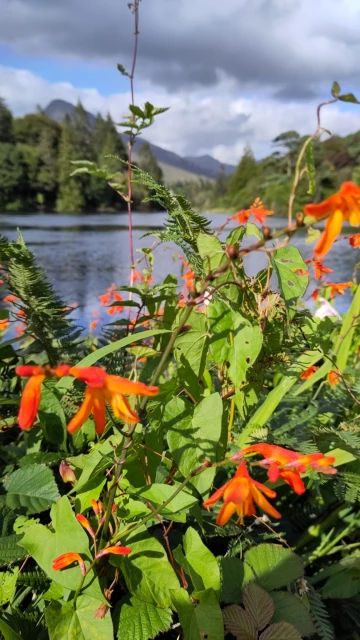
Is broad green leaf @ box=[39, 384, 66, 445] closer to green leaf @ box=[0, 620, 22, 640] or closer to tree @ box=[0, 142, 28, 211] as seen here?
green leaf @ box=[0, 620, 22, 640]

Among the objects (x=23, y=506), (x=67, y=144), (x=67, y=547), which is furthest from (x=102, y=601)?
(x=67, y=144)

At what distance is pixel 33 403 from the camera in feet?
0.96

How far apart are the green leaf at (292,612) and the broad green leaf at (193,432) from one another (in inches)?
7.5

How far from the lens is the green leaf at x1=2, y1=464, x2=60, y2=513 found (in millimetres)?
534

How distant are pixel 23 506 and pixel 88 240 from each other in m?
8.33

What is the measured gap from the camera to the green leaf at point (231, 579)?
0.52 metres

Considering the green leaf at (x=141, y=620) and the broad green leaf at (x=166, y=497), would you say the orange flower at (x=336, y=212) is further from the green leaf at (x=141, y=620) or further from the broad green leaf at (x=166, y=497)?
the green leaf at (x=141, y=620)

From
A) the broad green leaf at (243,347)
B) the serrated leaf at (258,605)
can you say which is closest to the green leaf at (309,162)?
the broad green leaf at (243,347)

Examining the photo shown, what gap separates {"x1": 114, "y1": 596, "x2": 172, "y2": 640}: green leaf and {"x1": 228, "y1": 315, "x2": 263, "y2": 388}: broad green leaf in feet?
0.77

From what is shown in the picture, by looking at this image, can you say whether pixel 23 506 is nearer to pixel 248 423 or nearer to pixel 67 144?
pixel 248 423

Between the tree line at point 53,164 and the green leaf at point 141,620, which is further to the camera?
the tree line at point 53,164

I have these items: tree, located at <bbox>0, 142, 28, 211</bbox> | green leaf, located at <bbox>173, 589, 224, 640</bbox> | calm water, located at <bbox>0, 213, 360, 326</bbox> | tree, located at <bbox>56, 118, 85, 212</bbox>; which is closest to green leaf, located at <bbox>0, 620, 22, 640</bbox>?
green leaf, located at <bbox>173, 589, 224, 640</bbox>

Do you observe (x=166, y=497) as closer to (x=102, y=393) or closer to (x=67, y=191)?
(x=102, y=393)

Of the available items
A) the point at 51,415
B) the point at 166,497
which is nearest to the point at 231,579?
the point at 166,497
